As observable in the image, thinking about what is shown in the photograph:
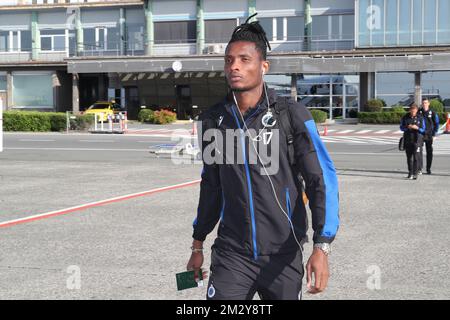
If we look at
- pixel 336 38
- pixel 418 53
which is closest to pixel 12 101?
pixel 336 38

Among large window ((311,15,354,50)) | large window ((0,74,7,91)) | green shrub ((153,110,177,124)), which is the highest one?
large window ((311,15,354,50))

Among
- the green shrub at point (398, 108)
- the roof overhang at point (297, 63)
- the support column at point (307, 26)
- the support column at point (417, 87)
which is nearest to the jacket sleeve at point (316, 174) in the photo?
the green shrub at point (398, 108)

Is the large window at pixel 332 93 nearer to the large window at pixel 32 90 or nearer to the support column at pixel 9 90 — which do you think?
the large window at pixel 32 90

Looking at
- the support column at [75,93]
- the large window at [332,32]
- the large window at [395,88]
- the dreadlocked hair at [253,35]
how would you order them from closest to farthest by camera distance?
1. the dreadlocked hair at [253,35]
2. the large window at [395,88]
3. the large window at [332,32]
4. the support column at [75,93]

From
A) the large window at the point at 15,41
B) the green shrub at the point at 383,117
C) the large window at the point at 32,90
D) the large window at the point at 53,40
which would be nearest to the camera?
the green shrub at the point at 383,117

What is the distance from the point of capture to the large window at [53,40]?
55.9m

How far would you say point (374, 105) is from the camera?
145 feet

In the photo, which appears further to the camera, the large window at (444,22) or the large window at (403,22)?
the large window at (403,22)

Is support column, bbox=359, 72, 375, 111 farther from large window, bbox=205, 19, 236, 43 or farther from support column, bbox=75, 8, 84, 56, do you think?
support column, bbox=75, 8, 84, 56

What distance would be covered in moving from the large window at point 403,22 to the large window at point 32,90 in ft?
81.0

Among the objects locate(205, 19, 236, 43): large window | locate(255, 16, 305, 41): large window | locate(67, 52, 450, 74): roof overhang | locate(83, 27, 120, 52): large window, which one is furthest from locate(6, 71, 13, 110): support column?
locate(255, 16, 305, 41): large window

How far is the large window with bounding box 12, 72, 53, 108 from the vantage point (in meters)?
54.4

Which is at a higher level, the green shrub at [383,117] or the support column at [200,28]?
the support column at [200,28]

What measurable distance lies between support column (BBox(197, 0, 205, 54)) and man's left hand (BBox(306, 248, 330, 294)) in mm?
48689
